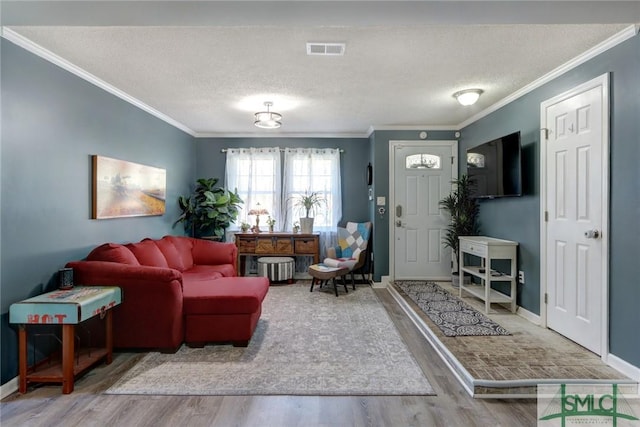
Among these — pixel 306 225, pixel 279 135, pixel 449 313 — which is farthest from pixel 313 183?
pixel 449 313

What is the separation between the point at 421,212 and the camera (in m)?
5.05

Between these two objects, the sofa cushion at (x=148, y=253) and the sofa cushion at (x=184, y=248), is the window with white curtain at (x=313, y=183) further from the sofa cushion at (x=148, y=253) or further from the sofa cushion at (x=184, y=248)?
the sofa cushion at (x=148, y=253)

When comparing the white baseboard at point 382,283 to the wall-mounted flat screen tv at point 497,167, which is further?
the white baseboard at point 382,283

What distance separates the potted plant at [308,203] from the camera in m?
5.34

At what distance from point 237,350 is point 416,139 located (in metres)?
3.94

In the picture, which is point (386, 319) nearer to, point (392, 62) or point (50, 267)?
point (392, 62)

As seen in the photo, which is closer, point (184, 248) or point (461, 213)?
point (184, 248)

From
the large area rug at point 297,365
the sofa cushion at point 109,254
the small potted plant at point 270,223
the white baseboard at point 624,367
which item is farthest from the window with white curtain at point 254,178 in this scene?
the white baseboard at point 624,367

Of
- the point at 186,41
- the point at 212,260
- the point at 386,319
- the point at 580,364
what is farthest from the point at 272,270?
the point at 580,364

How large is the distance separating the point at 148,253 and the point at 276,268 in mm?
2027

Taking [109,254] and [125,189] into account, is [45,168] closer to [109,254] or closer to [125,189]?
[109,254]

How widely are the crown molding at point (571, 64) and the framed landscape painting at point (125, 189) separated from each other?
4305mm

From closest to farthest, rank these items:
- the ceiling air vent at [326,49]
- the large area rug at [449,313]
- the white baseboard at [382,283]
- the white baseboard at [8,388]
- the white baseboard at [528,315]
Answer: the white baseboard at [8,388] → the ceiling air vent at [326,49] → the large area rug at [449,313] → the white baseboard at [528,315] → the white baseboard at [382,283]

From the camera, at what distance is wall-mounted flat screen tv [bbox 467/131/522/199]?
3379 mm
